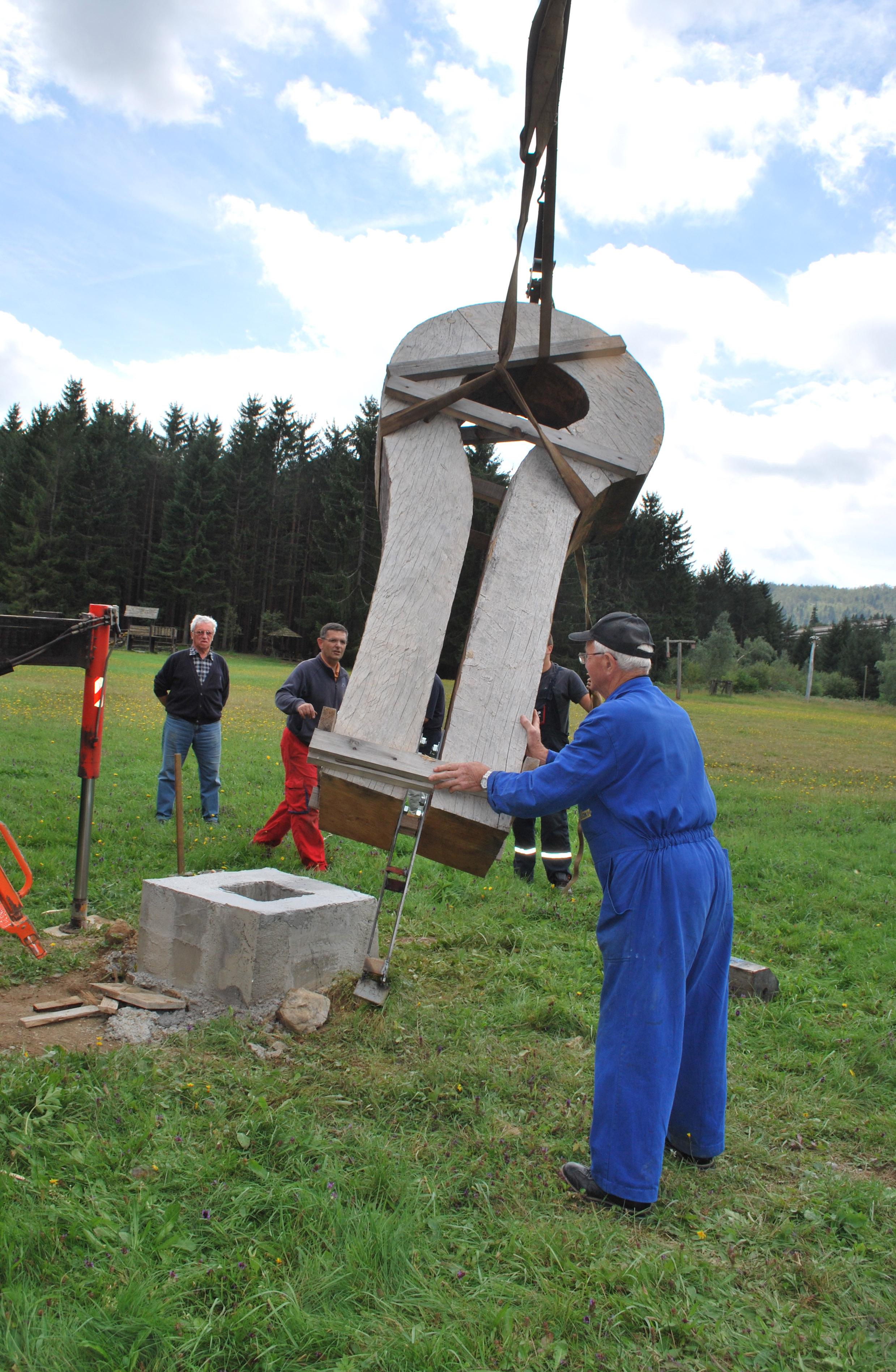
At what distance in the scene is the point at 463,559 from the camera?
9.65 ft

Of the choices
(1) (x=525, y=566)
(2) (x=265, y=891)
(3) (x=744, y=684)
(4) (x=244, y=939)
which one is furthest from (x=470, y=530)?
(3) (x=744, y=684)

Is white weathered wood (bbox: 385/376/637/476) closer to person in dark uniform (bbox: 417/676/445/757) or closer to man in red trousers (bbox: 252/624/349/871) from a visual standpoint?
man in red trousers (bbox: 252/624/349/871)

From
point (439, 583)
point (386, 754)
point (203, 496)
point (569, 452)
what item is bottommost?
point (386, 754)

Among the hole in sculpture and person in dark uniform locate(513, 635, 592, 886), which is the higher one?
the hole in sculpture

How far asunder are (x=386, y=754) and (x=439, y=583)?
584 mm

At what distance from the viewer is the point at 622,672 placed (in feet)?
10.9

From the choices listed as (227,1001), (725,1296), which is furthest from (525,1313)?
(227,1001)

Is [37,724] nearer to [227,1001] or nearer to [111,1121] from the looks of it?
[227,1001]

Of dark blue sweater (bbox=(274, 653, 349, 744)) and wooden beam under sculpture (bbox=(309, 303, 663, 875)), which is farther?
dark blue sweater (bbox=(274, 653, 349, 744))

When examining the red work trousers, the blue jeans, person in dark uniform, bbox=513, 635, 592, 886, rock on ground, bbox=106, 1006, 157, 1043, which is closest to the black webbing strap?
rock on ground, bbox=106, 1006, 157, 1043

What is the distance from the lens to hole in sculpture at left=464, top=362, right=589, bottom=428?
3074 mm

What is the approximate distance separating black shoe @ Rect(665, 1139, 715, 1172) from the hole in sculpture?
9.07ft

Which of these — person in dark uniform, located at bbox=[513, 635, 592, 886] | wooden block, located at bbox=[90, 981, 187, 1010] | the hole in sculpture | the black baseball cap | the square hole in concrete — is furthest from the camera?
person in dark uniform, located at bbox=[513, 635, 592, 886]

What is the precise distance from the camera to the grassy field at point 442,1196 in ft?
7.38
